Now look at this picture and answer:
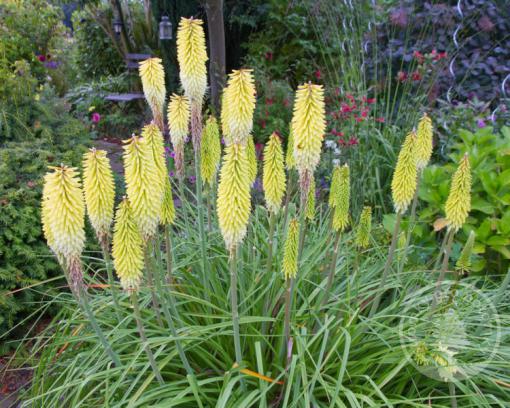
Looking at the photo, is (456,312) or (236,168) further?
(456,312)

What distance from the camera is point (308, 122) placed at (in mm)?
2000

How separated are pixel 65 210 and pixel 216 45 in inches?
242

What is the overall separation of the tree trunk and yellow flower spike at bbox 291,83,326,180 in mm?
5132

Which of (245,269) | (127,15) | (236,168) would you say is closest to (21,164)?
(245,269)

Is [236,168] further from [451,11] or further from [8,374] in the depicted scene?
[451,11]

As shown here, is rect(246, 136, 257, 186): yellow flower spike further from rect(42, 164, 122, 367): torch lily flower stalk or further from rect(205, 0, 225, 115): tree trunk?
rect(205, 0, 225, 115): tree trunk

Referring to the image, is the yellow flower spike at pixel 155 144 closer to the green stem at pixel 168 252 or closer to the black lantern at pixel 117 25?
the green stem at pixel 168 252

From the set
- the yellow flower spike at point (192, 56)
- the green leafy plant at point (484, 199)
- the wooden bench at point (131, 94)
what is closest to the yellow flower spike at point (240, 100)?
the yellow flower spike at point (192, 56)

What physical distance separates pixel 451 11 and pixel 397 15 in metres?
0.55

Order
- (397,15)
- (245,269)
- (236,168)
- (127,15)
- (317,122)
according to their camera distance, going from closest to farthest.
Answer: (236,168) → (317,122) → (245,269) → (397,15) → (127,15)

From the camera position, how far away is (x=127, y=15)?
41.2 ft

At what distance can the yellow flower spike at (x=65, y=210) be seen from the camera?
173 centimetres

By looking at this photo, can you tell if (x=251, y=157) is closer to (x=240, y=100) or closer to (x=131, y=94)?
(x=240, y=100)

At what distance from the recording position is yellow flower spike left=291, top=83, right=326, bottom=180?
78.1 inches
